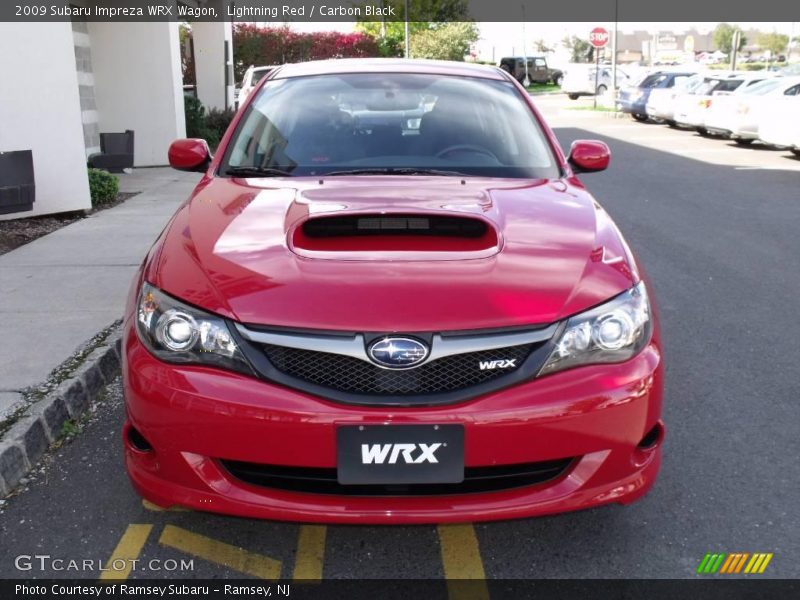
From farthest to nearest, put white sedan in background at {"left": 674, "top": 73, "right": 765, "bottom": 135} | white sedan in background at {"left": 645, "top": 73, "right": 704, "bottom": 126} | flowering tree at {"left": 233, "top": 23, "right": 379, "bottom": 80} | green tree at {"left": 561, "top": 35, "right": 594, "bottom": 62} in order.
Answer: green tree at {"left": 561, "top": 35, "right": 594, "bottom": 62} < flowering tree at {"left": 233, "top": 23, "right": 379, "bottom": 80} < white sedan in background at {"left": 645, "top": 73, "right": 704, "bottom": 126} < white sedan in background at {"left": 674, "top": 73, "right": 765, "bottom": 135}

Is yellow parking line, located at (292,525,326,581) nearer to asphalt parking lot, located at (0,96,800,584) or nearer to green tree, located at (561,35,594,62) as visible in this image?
asphalt parking lot, located at (0,96,800,584)

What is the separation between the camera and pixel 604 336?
255cm

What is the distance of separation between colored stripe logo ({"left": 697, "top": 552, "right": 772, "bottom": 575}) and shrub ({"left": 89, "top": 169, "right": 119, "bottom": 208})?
8376 millimetres

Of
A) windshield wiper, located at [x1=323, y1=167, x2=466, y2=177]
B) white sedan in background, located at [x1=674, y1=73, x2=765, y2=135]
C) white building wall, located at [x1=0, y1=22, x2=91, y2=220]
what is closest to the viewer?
windshield wiper, located at [x1=323, y1=167, x2=466, y2=177]

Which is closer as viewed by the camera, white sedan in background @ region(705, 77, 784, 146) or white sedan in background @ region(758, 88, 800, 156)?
white sedan in background @ region(758, 88, 800, 156)

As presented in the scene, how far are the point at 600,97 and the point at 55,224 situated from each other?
3561 cm

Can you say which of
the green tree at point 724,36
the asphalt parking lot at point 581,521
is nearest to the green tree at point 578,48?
the green tree at point 724,36

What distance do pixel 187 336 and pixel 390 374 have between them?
634 millimetres

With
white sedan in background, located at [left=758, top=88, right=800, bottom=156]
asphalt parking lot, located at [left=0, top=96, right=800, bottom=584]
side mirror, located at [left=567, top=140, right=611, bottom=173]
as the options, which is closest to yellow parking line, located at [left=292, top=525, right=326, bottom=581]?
asphalt parking lot, located at [left=0, top=96, right=800, bottom=584]

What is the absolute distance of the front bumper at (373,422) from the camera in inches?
93.3

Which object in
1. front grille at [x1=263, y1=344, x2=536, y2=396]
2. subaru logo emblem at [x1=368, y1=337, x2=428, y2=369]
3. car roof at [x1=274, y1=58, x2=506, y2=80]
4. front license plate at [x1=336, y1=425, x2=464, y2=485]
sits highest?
car roof at [x1=274, y1=58, x2=506, y2=80]

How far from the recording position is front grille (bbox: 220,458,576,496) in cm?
246

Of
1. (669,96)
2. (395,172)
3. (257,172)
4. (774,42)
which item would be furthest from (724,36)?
(257,172)

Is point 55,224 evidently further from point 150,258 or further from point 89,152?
point 150,258
